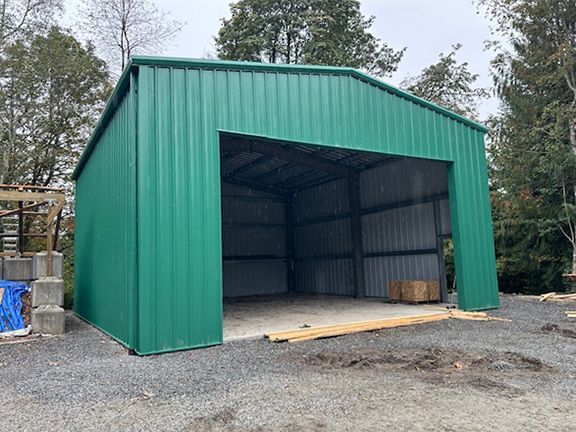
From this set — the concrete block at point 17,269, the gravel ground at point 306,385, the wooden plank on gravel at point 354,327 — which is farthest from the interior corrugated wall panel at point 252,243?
the gravel ground at point 306,385

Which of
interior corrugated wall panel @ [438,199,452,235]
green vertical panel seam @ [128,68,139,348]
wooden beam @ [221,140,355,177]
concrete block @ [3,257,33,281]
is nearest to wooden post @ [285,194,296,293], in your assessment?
wooden beam @ [221,140,355,177]

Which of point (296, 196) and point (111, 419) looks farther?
point (296, 196)

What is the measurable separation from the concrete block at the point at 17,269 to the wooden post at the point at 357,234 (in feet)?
A: 28.9

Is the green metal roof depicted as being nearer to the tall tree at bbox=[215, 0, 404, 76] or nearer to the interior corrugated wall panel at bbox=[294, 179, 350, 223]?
the interior corrugated wall panel at bbox=[294, 179, 350, 223]

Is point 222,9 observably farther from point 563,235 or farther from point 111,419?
point 111,419

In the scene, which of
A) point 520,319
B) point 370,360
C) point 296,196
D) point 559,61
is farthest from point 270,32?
point 370,360

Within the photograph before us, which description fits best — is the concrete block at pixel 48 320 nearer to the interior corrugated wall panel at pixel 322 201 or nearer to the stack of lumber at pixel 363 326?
the stack of lumber at pixel 363 326

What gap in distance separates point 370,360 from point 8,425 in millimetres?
3815

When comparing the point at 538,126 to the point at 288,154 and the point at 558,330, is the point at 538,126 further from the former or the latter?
the point at 558,330

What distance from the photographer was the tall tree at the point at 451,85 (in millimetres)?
21578

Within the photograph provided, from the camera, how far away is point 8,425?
3.61 meters

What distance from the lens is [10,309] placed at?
26.2 ft

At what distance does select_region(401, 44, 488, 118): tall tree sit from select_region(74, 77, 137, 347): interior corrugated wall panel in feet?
55.6

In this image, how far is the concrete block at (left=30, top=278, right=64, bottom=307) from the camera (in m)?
8.04
